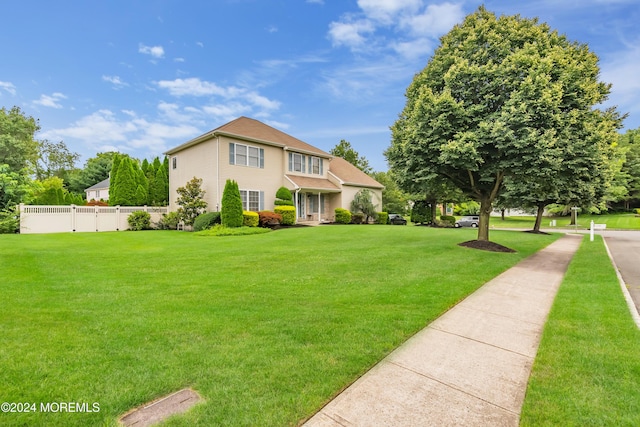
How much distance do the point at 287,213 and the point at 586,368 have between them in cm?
1725

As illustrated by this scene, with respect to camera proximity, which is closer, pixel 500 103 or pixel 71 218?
pixel 500 103

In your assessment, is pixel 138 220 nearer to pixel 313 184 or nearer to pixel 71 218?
pixel 71 218

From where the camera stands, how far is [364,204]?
25.4 m

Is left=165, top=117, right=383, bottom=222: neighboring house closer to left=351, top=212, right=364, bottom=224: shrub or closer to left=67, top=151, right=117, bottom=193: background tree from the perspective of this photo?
left=351, top=212, right=364, bottom=224: shrub

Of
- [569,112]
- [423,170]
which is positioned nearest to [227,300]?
[423,170]

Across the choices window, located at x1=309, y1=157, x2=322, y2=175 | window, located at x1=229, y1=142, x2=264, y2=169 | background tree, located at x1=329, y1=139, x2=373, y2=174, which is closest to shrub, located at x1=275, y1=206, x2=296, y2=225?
window, located at x1=229, y1=142, x2=264, y2=169

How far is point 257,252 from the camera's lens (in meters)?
9.91

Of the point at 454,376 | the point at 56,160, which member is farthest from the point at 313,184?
the point at 56,160

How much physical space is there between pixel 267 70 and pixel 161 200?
16097 mm

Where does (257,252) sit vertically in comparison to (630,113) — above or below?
below

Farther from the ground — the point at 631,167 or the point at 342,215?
the point at 631,167

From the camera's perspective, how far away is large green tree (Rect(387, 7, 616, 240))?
9016 mm

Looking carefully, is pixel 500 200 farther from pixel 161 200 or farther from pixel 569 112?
pixel 161 200

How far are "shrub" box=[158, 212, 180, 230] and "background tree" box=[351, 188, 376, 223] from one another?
13.7m
